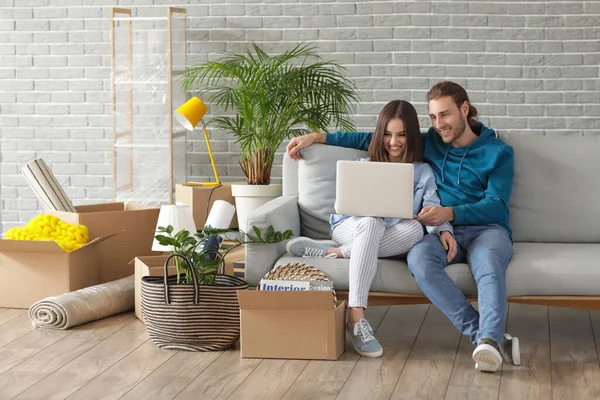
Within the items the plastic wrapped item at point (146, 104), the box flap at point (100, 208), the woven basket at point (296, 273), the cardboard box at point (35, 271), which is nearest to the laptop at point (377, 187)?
the woven basket at point (296, 273)

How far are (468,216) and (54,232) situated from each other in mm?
1899

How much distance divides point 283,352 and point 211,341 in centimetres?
29

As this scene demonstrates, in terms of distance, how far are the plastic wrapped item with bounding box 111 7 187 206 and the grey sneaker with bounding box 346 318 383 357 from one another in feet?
6.58

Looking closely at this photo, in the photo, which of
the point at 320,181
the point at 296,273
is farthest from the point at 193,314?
the point at 320,181

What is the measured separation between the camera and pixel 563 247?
3.77 metres

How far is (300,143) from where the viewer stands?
397cm

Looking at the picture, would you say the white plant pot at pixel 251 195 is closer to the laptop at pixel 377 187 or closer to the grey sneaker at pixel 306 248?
the grey sneaker at pixel 306 248

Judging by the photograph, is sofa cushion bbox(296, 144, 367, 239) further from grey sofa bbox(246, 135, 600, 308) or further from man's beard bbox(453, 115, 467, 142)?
man's beard bbox(453, 115, 467, 142)

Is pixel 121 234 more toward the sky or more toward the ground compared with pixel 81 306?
more toward the sky

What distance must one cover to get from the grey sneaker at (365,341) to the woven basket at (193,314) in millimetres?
442

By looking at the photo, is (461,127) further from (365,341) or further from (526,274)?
(365,341)

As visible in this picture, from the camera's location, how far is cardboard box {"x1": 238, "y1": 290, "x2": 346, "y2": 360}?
3338 mm

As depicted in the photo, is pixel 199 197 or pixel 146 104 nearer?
pixel 199 197

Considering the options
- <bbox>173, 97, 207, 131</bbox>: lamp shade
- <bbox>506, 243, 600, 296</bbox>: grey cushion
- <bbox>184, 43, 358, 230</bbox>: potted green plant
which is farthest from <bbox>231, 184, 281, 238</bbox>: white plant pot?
<bbox>506, 243, 600, 296</bbox>: grey cushion
